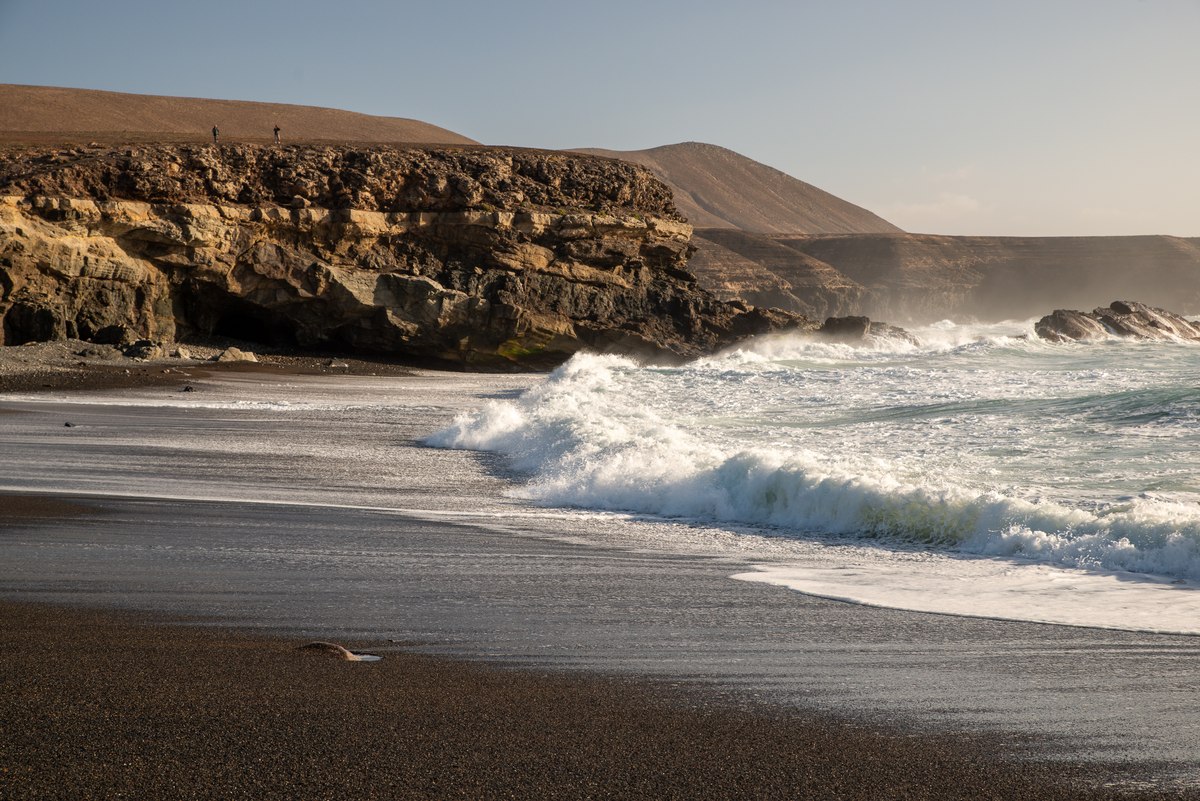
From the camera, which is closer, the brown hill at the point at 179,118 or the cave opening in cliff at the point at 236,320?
the cave opening in cliff at the point at 236,320

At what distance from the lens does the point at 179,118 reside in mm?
74938

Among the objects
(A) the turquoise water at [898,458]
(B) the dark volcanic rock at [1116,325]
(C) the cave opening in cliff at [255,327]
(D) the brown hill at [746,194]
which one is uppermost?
(D) the brown hill at [746,194]

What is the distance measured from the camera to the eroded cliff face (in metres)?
31.1

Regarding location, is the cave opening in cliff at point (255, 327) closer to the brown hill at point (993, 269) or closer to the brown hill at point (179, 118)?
the brown hill at point (179, 118)

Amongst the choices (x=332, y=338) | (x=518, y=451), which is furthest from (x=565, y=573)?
(x=332, y=338)

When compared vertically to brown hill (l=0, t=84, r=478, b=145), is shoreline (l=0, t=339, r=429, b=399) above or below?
below

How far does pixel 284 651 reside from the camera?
4758 mm

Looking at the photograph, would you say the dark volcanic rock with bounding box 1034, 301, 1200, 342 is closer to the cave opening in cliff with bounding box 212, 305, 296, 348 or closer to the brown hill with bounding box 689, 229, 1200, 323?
the cave opening in cliff with bounding box 212, 305, 296, 348

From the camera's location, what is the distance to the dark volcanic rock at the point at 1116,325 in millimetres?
44344

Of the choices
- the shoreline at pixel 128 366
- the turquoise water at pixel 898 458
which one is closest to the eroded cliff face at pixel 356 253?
the shoreline at pixel 128 366

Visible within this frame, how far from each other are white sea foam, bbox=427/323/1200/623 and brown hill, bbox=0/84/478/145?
27.8 meters

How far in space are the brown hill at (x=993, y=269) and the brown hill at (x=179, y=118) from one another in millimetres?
29811

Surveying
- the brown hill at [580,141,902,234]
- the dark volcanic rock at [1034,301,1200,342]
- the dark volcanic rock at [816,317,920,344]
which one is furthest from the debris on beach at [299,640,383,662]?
the brown hill at [580,141,902,234]

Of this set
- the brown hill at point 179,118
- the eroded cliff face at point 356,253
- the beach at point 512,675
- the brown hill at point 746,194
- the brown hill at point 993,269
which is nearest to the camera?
the beach at point 512,675
